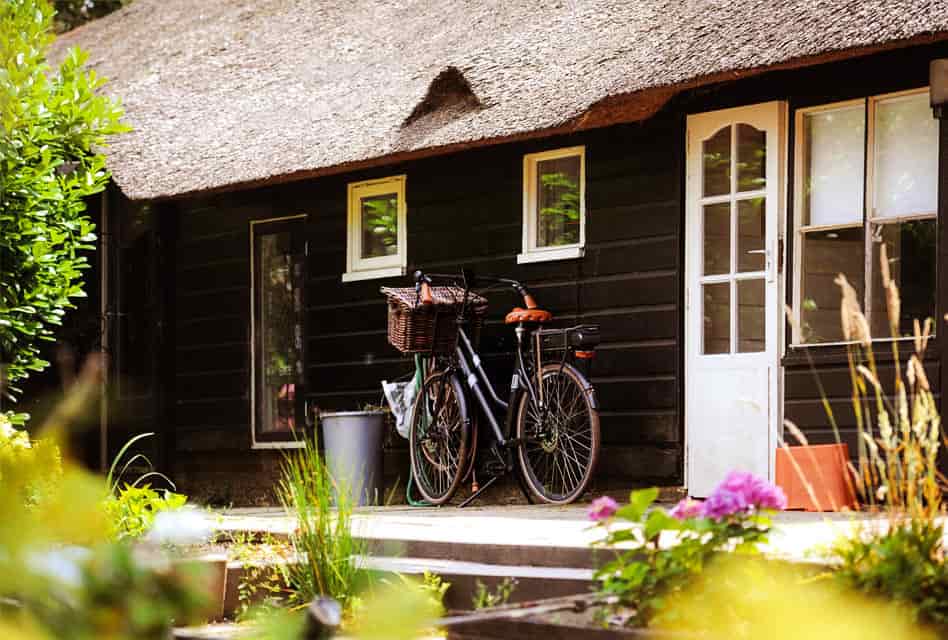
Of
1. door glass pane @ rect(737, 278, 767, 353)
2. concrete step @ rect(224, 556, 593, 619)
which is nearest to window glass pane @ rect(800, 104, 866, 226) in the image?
door glass pane @ rect(737, 278, 767, 353)

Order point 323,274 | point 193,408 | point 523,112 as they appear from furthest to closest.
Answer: point 193,408
point 323,274
point 523,112

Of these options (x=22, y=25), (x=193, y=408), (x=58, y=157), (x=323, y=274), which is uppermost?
(x=22, y=25)

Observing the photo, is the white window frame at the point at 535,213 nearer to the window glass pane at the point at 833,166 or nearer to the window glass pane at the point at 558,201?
the window glass pane at the point at 558,201

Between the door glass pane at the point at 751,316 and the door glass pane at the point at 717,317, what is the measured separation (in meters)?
0.08

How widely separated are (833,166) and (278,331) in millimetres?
5009

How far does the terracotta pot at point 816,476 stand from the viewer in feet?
22.3

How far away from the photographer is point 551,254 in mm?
8773

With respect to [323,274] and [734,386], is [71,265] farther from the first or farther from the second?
[734,386]

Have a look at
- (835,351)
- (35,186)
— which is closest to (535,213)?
(835,351)

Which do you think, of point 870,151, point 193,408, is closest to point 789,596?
point 870,151

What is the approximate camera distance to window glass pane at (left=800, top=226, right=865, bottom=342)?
7.23 meters

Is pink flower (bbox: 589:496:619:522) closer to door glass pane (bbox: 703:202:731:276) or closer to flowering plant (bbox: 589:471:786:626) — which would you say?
flowering plant (bbox: 589:471:786:626)

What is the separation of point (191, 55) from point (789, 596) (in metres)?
11.6

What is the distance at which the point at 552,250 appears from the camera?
8.79 m
